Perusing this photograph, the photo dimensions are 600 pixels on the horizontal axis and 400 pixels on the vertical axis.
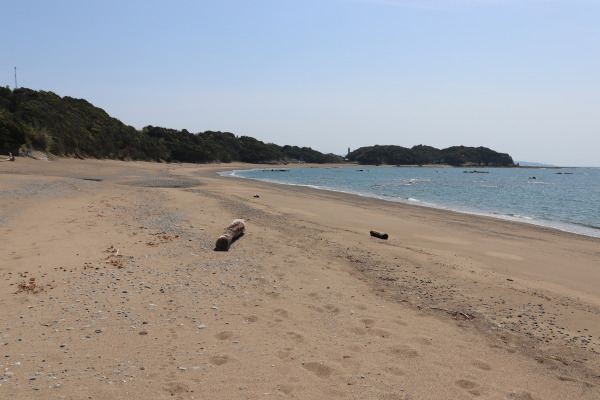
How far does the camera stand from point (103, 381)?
3805 mm

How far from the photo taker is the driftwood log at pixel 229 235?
31.0ft

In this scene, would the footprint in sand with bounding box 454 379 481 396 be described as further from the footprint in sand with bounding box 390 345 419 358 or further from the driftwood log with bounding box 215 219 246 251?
the driftwood log with bounding box 215 219 246 251

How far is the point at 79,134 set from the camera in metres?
53.5

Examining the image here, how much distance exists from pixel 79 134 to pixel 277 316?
5864cm

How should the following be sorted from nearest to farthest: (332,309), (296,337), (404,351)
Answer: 1. (404,351)
2. (296,337)
3. (332,309)

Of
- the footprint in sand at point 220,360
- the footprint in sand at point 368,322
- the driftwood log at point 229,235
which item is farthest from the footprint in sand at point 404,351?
the driftwood log at point 229,235

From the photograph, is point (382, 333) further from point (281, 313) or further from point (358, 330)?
point (281, 313)

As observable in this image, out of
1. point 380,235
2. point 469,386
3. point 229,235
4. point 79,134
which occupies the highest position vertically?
point 79,134

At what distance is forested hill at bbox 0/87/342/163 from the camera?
1543 inches

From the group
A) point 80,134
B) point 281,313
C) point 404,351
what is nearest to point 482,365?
point 404,351

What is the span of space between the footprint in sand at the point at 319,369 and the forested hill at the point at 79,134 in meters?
40.2

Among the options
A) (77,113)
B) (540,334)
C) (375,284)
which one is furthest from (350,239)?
(77,113)

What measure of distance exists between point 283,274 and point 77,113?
68900 millimetres

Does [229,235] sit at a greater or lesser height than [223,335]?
greater
